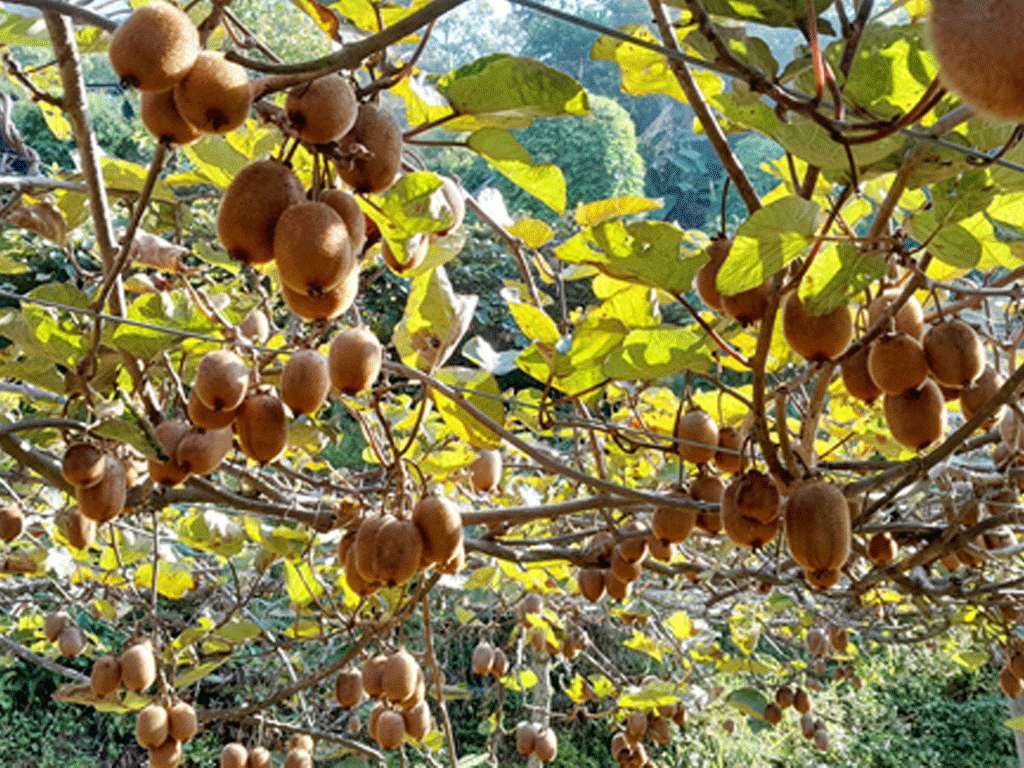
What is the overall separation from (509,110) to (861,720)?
23.2ft

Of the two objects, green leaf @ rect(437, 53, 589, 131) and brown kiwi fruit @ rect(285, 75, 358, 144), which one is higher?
green leaf @ rect(437, 53, 589, 131)

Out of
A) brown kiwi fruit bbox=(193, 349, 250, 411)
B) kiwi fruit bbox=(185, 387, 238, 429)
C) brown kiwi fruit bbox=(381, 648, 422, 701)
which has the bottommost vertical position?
brown kiwi fruit bbox=(381, 648, 422, 701)

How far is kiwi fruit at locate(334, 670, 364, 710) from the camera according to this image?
5.62ft

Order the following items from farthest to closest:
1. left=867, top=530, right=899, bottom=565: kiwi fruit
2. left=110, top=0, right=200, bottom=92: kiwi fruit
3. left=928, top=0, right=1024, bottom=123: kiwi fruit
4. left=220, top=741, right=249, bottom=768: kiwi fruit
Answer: left=220, top=741, right=249, bottom=768: kiwi fruit → left=867, top=530, right=899, bottom=565: kiwi fruit → left=110, top=0, right=200, bottom=92: kiwi fruit → left=928, top=0, right=1024, bottom=123: kiwi fruit

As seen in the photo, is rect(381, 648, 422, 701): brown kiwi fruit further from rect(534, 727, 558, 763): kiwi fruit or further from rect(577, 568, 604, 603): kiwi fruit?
rect(534, 727, 558, 763): kiwi fruit

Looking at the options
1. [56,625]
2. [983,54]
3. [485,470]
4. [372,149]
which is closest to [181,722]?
[485,470]

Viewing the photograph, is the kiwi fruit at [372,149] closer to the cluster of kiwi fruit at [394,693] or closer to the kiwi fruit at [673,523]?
the kiwi fruit at [673,523]

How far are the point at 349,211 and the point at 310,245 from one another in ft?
0.21

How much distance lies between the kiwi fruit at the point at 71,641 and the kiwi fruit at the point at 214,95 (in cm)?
207

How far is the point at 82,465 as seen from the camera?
34.6 inches

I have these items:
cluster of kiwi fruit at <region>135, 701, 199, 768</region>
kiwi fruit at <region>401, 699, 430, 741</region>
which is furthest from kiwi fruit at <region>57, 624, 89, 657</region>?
kiwi fruit at <region>401, 699, 430, 741</region>

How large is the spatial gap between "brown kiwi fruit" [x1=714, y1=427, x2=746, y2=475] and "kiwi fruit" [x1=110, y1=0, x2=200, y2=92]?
77 cm

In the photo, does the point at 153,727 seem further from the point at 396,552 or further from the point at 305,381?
the point at 305,381

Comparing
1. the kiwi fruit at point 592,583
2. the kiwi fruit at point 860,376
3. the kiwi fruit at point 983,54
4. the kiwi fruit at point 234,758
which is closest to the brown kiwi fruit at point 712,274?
the kiwi fruit at point 860,376
